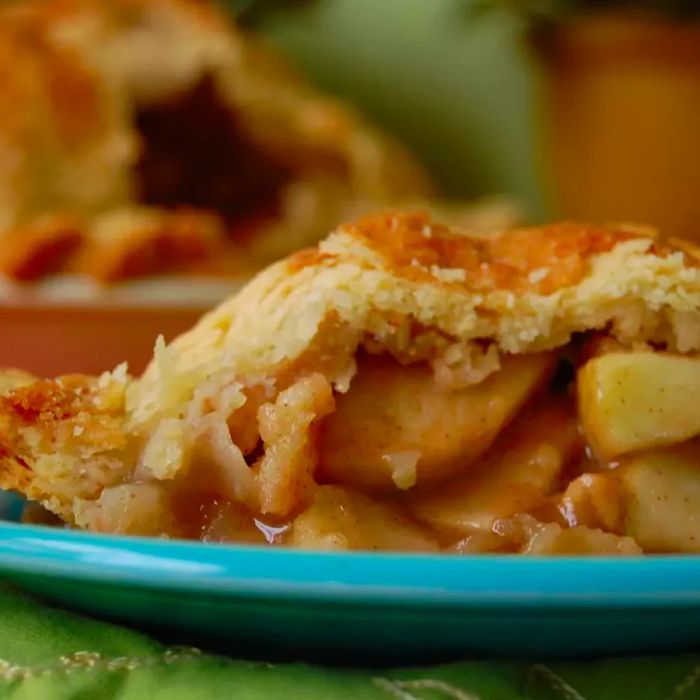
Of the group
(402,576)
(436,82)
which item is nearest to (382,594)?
(402,576)

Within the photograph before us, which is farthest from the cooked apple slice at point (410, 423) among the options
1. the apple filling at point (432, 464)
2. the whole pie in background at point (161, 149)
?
the whole pie in background at point (161, 149)

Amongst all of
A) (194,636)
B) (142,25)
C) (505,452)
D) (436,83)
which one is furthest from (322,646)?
(436,83)

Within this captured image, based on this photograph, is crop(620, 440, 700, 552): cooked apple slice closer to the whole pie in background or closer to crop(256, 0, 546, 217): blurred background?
the whole pie in background

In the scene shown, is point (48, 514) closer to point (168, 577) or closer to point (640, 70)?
point (168, 577)

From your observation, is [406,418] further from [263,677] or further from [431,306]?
[263,677]

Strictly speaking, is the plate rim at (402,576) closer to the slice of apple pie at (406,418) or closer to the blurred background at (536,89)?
the slice of apple pie at (406,418)

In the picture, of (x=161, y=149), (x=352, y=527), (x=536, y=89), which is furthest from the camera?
(x=536, y=89)
